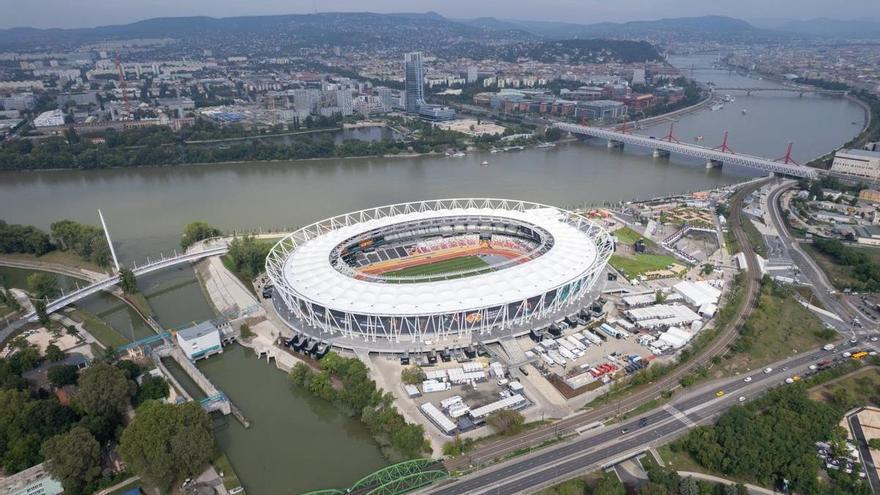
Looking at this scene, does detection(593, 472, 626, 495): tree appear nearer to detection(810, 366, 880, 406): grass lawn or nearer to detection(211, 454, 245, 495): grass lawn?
detection(810, 366, 880, 406): grass lawn

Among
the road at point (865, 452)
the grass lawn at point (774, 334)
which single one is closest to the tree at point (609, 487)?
the road at point (865, 452)

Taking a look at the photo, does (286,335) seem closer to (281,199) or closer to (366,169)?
(281,199)

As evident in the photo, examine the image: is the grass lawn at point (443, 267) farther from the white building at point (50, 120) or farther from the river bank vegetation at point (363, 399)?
the white building at point (50, 120)

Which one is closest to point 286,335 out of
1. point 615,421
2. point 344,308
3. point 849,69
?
point 344,308

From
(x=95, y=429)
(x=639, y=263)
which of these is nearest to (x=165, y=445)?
(x=95, y=429)

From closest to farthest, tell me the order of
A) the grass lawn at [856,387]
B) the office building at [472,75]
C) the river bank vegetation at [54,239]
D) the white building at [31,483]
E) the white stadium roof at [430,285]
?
the white building at [31,483]
the grass lawn at [856,387]
the white stadium roof at [430,285]
the river bank vegetation at [54,239]
the office building at [472,75]

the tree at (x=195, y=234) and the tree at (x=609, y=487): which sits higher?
the tree at (x=195, y=234)
